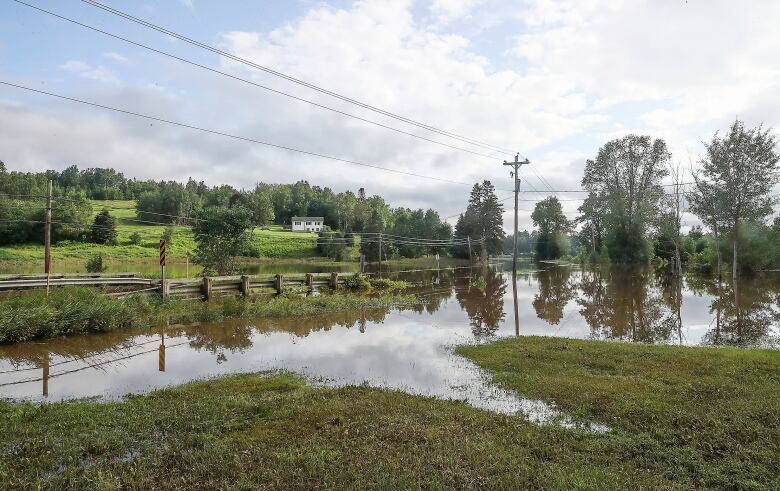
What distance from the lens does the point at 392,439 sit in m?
6.06

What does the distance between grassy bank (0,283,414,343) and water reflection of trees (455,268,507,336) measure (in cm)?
483

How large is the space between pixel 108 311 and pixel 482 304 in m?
16.6

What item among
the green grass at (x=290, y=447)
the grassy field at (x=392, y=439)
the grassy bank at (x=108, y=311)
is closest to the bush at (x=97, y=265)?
the grassy bank at (x=108, y=311)

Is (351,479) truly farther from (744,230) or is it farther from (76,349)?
(744,230)

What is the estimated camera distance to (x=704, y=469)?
17.3ft

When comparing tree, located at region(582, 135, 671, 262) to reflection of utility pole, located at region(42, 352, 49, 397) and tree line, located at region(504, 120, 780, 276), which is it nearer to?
tree line, located at region(504, 120, 780, 276)

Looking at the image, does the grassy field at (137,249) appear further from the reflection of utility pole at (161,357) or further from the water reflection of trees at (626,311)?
the water reflection of trees at (626,311)

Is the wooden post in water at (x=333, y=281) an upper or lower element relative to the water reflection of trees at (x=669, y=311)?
upper

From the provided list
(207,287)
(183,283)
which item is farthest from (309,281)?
(183,283)

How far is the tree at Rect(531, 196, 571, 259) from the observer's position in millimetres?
81312

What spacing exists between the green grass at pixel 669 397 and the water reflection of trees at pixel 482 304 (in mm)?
3934

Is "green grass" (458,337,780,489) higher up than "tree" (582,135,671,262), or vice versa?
"tree" (582,135,671,262)

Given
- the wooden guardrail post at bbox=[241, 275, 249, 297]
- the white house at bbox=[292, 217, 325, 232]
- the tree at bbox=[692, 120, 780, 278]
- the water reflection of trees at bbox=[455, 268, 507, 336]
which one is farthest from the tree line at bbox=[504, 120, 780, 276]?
the white house at bbox=[292, 217, 325, 232]

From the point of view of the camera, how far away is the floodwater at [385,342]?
936 centimetres
